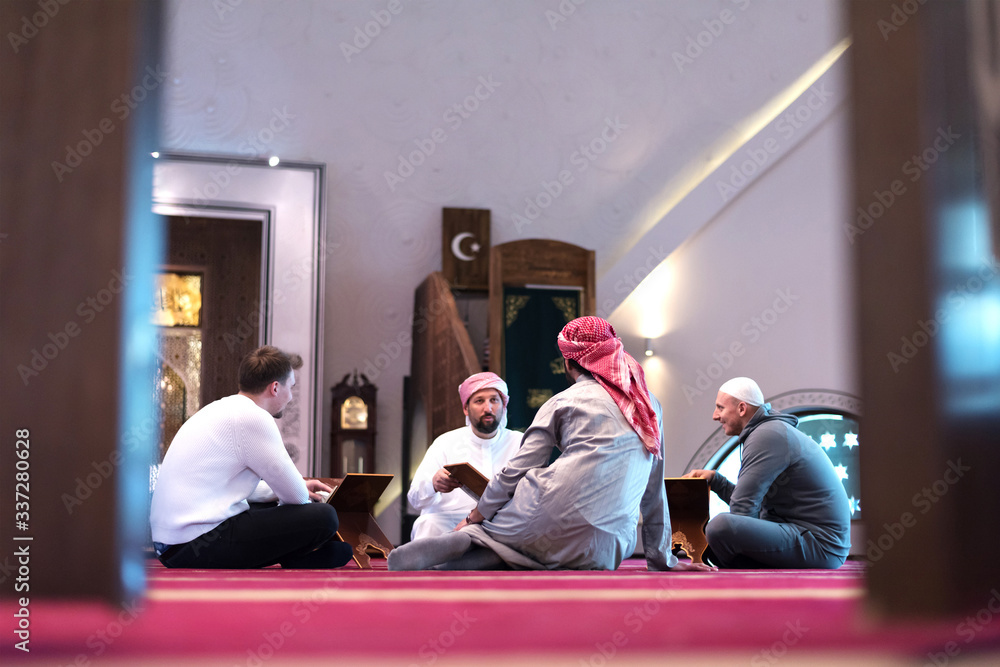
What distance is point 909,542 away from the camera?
1252mm

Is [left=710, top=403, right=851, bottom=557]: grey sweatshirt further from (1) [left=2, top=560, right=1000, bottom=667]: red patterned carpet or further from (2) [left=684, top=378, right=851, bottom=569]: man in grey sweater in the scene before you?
(1) [left=2, top=560, right=1000, bottom=667]: red patterned carpet

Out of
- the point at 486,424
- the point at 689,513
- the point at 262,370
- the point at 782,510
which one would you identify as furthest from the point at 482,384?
the point at 782,510

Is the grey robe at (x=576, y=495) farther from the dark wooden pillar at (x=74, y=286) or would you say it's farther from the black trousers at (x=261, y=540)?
the dark wooden pillar at (x=74, y=286)

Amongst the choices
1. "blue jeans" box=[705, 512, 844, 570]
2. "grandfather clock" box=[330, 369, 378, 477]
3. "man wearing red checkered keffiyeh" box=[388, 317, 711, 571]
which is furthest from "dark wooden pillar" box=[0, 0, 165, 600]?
"grandfather clock" box=[330, 369, 378, 477]

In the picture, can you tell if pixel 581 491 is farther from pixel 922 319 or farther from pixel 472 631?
pixel 922 319

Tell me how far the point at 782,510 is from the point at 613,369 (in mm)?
1380

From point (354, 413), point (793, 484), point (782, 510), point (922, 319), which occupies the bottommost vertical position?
point (782, 510)

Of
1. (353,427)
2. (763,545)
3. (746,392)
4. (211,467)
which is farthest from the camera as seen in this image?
→ (353,427)

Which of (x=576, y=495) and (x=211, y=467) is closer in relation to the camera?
(x=576, y=495)

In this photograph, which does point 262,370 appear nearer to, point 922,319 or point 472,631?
point 472,631

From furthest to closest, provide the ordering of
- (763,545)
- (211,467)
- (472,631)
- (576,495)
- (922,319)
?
(763,545) → (211,467) → (576,495) → (472,631) → (922,319)

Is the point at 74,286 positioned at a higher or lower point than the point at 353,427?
higher

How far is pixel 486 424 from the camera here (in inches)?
Answer: 194

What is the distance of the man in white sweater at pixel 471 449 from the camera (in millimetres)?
4773
